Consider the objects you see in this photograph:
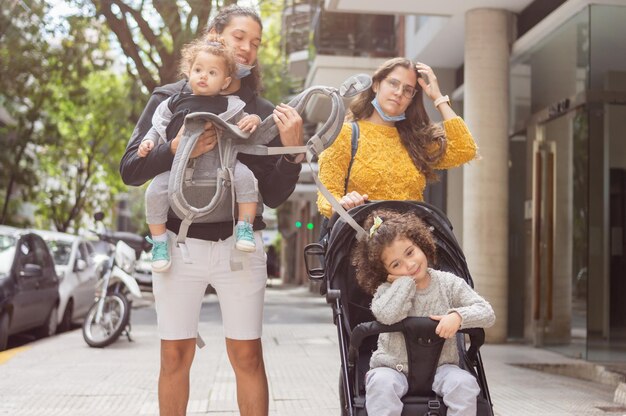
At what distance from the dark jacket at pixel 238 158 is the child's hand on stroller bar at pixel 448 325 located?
916 millimetres

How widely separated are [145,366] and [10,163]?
22.0m

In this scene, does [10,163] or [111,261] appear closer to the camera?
[111,261]

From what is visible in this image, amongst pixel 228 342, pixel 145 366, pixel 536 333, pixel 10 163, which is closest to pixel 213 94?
pixel 228 342

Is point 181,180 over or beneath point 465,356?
over

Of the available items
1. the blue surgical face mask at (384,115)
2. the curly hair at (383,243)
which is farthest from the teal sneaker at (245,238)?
the blue surgical face mask at (384,115)

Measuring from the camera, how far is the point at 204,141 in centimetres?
391

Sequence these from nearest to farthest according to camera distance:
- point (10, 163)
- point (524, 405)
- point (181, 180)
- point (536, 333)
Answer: point (181, 180), point (524, 405), point (536, 333), point (10, 163)

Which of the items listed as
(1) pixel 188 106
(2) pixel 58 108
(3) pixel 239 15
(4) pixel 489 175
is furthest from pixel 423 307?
(2) pixel 58 108

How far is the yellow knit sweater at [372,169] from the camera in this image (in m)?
4.47

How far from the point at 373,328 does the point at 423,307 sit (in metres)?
0.23

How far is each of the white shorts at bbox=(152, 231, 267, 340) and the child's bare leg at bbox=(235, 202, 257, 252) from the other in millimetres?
112

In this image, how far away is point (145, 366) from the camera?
905cm

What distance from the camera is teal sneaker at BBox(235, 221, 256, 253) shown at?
12.6 ft

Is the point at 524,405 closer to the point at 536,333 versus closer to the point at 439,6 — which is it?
the point at 536,333
